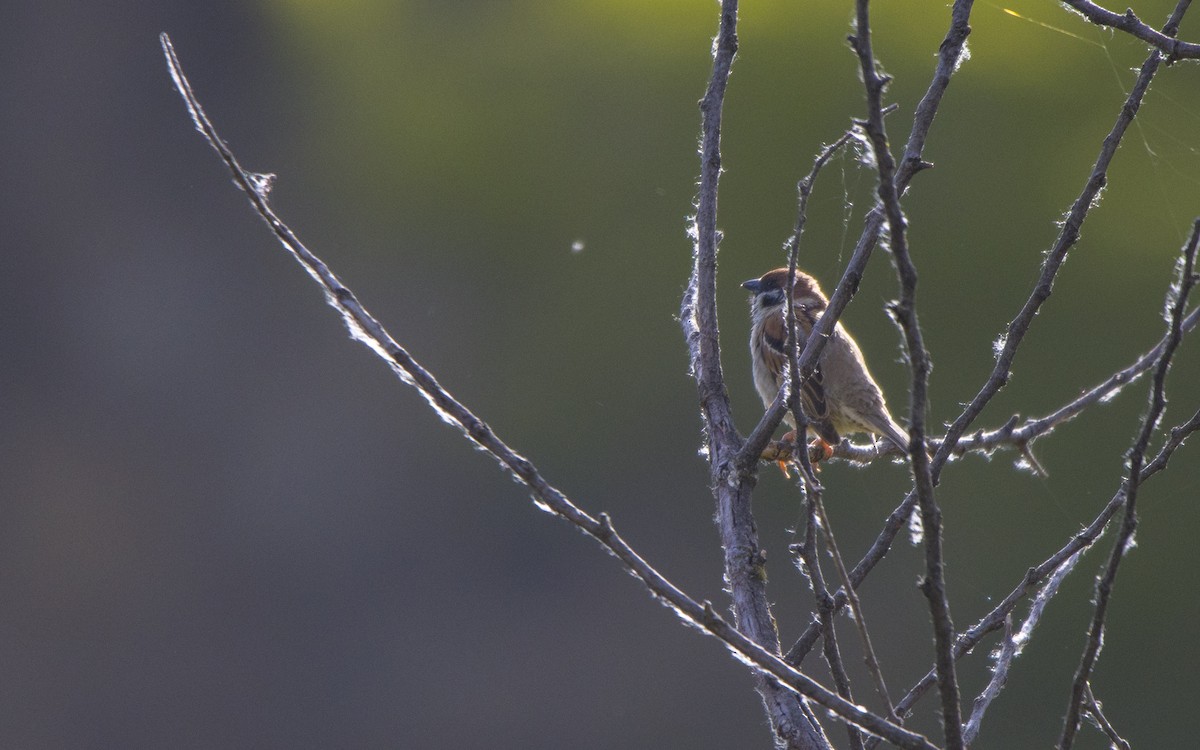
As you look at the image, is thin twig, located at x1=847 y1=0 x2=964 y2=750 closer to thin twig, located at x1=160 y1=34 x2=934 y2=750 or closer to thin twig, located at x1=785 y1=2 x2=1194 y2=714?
thin twig, located at x1=160 y1=34 x2=934 y2=750

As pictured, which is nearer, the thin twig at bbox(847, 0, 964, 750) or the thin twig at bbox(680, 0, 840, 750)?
the thin twig at bbox(847, 0, 964, 750)

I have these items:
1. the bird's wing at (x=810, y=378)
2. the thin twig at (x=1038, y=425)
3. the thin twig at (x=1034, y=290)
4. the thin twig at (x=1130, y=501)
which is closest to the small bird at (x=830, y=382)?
the bird's wing at (x=810, y=378)

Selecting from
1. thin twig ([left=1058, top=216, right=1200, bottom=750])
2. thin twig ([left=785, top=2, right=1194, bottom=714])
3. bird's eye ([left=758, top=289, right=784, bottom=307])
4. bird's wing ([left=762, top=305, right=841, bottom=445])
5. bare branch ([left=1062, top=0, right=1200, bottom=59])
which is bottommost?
thin twig ([left=1058, top=216, right=1200, bottom=750])

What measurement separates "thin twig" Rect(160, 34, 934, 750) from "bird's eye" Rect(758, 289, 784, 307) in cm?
336

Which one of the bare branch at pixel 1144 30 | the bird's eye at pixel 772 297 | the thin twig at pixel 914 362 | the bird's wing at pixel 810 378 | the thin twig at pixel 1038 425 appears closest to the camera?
the thin twig at pixel 914 362

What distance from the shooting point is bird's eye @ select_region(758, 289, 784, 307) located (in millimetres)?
4578

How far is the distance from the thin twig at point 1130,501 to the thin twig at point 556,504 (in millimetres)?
180

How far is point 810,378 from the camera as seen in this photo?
3.71m

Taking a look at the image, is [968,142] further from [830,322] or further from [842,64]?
[830,322]

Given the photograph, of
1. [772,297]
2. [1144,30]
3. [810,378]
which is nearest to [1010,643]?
[1144,30]

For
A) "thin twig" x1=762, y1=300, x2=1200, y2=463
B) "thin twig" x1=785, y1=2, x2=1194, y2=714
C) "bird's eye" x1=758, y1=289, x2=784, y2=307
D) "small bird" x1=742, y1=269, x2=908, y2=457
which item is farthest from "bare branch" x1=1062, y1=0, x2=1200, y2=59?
"bird's eye" x1=758, y1=289, x2=784, y2=307

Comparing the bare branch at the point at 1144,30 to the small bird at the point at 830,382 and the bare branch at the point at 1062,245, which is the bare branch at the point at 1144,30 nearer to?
the bare branch at the point at 1062,245

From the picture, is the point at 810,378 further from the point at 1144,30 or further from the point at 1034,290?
the point at 1034,290

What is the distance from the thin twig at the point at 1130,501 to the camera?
1.12m
